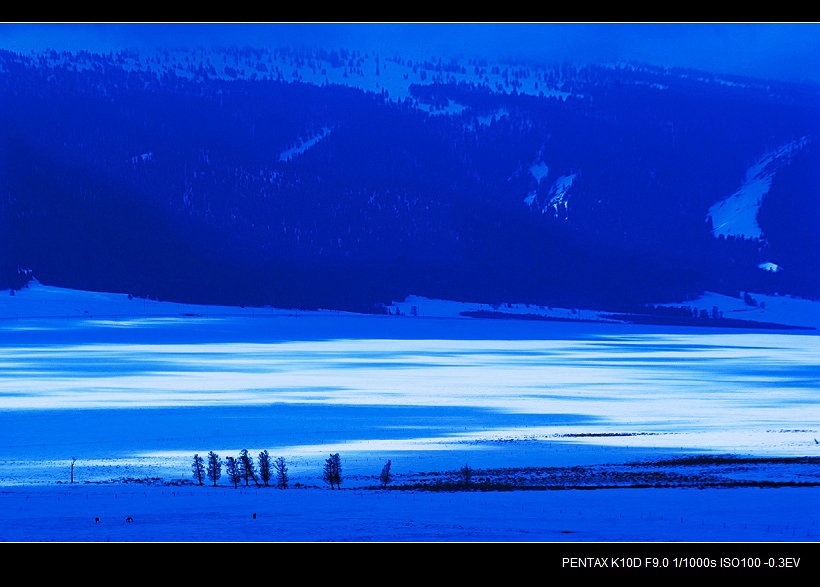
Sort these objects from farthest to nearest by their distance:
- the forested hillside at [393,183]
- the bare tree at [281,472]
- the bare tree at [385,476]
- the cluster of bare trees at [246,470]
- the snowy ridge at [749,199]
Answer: the snowy ridge at [749,199] < the forested hillside at [393,183] < the cluster of bare trees at [246,470] < the bare tree at [281,472] < the bare tree at [385,476]

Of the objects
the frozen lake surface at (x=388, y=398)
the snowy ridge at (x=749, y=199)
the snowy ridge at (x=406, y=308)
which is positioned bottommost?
the frozen lake surface at (x=388, y=398)

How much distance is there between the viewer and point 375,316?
286 feet

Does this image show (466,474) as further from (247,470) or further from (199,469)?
(199,469)

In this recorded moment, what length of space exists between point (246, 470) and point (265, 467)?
18.3 inches

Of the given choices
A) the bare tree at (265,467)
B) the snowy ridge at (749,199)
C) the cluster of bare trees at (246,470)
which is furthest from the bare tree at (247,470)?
the snowy ridge at (749,199)

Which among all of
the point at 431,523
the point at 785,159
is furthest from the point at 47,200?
the point at 431,523

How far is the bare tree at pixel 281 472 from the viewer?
48.8 ft

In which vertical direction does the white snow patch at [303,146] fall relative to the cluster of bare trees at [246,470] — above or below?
above

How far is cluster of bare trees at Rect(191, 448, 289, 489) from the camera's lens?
15312mm

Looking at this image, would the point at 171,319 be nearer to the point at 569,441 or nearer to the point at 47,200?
the point at 47,200

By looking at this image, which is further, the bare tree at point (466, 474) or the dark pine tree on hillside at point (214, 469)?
the dark pine tree on hillside at point (214, 469)

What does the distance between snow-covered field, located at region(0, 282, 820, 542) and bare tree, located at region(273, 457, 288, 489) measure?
0.23 metres

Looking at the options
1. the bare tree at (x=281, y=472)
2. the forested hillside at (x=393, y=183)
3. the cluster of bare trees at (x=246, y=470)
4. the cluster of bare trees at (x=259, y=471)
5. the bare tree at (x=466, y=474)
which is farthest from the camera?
the forested hillside at (x=393, y=183)

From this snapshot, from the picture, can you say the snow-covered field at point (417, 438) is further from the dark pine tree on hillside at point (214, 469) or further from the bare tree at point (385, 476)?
the dark pine tree on hillside at point (214, 469)
